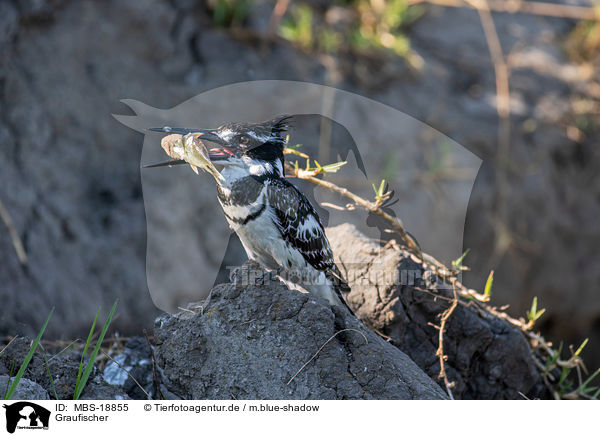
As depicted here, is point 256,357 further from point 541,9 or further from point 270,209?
point 541,9

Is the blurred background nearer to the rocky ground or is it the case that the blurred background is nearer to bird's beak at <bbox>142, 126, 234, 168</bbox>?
the rocky ground

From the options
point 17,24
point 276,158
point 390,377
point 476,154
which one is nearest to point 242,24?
point 17,24

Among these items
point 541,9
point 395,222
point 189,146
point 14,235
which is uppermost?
point 541,9

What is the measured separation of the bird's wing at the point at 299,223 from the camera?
57.7 inches

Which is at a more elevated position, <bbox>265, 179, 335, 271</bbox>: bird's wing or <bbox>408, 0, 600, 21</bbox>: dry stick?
<bbox>408, 0, 600, 21</bbox>: dry stick

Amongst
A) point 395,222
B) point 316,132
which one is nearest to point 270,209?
point 395,222

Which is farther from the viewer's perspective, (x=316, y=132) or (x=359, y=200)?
(x=316, y=132)

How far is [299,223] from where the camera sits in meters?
1.54
